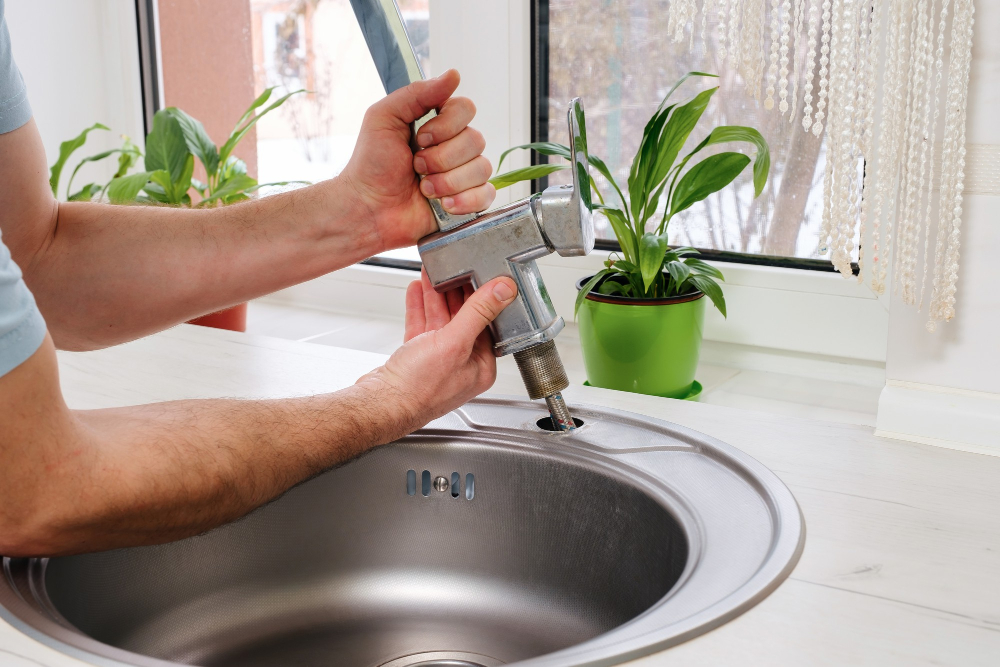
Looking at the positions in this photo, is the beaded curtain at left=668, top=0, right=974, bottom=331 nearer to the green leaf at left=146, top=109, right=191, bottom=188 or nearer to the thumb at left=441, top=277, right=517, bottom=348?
the thumb at left=441, top=277, right=517, bottom=348

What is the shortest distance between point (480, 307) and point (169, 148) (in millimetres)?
1071

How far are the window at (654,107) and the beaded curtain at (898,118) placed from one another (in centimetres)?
53

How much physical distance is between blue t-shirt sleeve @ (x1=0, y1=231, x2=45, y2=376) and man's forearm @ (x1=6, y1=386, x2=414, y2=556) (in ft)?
0.21

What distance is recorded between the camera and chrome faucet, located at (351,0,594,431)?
67cm

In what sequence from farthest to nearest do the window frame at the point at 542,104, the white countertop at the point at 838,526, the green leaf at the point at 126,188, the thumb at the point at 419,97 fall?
1. the green leaf at the point at 126,188
2. the window frame at the point at 542,104
3. the thumb at the point at 419,97
4. the white countertop at the point at 838,526


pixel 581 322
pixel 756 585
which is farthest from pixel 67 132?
pixel 756 585

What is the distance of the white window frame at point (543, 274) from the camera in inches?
48.9

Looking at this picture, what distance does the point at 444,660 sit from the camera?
760 mm

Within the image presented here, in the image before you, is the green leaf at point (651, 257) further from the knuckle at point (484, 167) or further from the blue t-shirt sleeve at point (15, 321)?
the blue t-shirt sleeve at point (15, 321)

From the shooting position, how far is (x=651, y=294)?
1148 mm

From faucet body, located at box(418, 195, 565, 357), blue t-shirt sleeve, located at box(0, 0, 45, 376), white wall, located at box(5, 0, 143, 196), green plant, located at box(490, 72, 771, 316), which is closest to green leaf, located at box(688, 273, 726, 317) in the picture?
green plant, located at box(490, 72, 771, 316)

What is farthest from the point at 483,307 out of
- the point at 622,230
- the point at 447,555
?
the point at 622,230

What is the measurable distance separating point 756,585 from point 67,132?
1.85m

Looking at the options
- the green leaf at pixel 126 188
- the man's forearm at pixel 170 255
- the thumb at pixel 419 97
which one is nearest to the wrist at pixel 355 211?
the man's forearm at pixel 170 255
